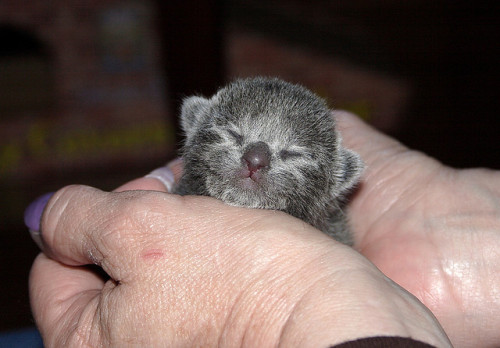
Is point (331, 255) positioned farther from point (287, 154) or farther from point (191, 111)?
point (191, 111)

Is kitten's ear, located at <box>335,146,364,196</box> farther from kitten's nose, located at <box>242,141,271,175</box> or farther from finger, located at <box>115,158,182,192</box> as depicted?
finger, located at <box>115,158,182,192</box>

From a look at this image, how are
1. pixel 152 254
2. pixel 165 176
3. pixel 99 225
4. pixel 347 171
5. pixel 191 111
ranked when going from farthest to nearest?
pixel 165 176, pixel 191 111, pixel 347 171, pixel 99 225, pixel 152 254

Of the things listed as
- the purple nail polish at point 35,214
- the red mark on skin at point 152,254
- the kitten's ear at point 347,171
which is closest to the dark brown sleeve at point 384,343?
the red mark on skin at point 152,254

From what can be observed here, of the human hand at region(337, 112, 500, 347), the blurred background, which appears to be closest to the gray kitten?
the human hand at region(337, 112, 500, 347)

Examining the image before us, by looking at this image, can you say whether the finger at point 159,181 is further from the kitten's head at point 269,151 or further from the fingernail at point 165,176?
the kitten's head at point 269,151

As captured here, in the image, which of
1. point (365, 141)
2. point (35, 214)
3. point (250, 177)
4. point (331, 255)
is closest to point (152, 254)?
point (250, 177)
